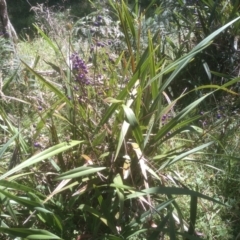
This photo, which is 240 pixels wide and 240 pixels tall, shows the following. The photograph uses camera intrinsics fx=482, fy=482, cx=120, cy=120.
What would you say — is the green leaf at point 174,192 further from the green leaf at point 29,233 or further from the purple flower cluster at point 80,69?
the purple flower cluster at point 80,69

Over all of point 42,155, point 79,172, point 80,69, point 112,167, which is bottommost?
point 112,167

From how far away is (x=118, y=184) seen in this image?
241 cm

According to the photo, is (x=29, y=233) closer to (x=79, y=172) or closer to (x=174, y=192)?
(x=79, y=172)


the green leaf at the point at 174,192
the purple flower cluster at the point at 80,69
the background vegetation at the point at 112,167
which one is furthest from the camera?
the purple flower cluster at the point at 80,69

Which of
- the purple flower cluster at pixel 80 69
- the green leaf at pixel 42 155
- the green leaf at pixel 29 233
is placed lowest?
the green leaf at pixel 29 233

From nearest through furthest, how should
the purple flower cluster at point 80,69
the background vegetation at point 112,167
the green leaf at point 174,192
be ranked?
the green leaf at point 174,192 → the background vegetation at point 112,167 → the purple flower cluster at point 80,69

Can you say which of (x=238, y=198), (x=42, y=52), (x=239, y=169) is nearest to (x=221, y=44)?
(x=239, y=169)

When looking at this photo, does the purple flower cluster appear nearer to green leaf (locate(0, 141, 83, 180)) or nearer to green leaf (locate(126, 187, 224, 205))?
green leaf (locate(0, 141, 83, 180))

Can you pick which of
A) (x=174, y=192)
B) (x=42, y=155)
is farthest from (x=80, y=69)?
(x=174, y=192)

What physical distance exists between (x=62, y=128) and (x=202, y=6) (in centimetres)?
185

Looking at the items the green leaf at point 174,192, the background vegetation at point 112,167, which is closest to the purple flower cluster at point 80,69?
the background vegetation at point 112,167

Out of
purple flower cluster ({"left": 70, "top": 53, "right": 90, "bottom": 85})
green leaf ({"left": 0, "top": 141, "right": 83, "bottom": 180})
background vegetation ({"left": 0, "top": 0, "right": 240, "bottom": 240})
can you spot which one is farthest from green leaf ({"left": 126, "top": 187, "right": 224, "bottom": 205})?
purple flower cluster ({"left": 70, "top": 53, "right": 90, "bottom": 85})

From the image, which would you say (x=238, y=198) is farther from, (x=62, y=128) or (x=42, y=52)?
(x=42, y=52)

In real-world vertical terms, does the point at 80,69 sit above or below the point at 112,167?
above
